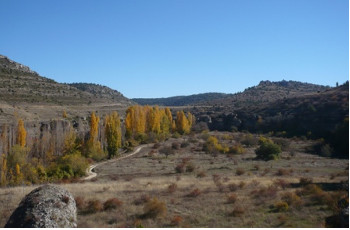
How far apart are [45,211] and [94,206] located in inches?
195

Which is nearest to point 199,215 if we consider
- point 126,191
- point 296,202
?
point 296,202

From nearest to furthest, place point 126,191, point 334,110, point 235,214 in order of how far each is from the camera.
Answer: point 235,214 → point 126,191 → point 334,110

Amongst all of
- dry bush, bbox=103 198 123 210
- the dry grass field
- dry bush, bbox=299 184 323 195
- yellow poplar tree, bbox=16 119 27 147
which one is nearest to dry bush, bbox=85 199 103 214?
the dry grass field

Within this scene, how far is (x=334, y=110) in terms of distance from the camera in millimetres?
46969

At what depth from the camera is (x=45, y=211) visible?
11.5 meters

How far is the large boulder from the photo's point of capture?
11039 mm

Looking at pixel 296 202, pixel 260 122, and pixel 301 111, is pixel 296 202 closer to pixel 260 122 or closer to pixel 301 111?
pixel 301 111

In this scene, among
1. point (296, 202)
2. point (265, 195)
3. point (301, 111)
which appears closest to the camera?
point (296, 202)

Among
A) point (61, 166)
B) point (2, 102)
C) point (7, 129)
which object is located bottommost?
point (61, 166)

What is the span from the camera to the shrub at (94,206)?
52.7 feet

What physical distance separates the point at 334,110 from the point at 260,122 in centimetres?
2985

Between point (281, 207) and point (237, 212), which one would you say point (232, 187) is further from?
point (237, 212)

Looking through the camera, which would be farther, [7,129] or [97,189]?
[7,129]

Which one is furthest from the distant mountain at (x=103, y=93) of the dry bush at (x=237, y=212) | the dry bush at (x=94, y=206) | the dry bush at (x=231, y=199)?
the dry bush at (x=237, y=212)
